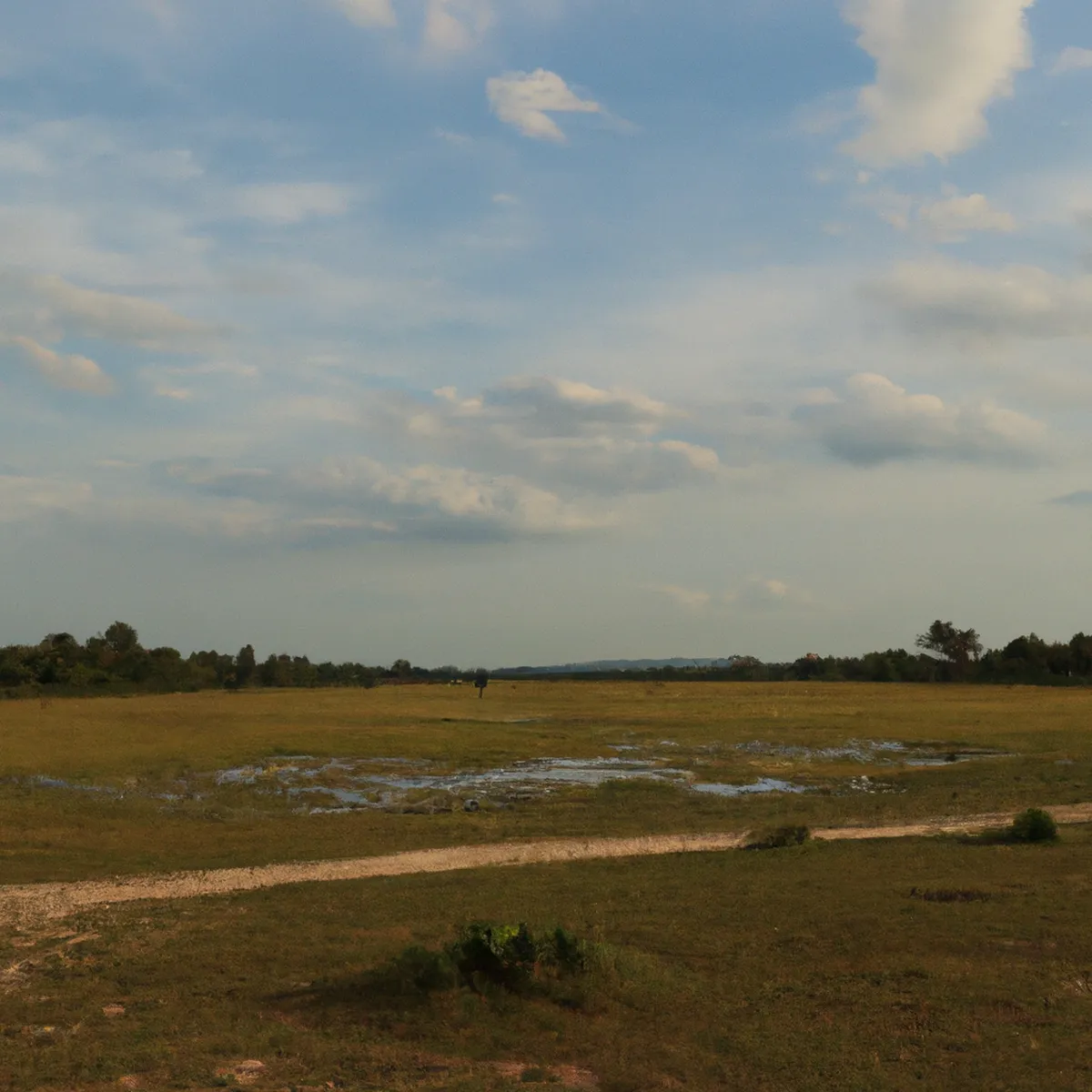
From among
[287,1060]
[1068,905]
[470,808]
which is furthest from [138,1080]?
[470,808]

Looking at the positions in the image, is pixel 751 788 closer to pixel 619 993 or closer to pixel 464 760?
pixel 464 760

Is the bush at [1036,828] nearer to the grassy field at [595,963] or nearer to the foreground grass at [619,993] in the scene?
the grassy field at [595,963]

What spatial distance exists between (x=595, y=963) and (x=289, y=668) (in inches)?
4792

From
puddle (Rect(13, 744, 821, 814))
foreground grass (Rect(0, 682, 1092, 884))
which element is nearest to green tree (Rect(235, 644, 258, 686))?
foreground grass (Rect(0, 682, 1092, 884))

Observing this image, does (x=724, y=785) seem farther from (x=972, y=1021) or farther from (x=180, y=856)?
(x=972, y=1021)

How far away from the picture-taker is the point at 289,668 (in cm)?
12888

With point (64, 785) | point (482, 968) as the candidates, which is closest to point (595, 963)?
point (482, 968)

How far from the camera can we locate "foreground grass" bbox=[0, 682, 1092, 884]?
79.7ft

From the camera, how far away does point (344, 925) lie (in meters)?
14.9

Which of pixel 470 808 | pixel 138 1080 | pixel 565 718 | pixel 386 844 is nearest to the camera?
pixel 138 1080

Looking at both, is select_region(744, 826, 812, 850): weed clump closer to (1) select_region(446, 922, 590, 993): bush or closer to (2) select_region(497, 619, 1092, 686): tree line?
(1) select_region(446, 922, 590, 993): bush

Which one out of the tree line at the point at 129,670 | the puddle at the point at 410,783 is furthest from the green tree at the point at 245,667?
the puddle at the point at 410,783

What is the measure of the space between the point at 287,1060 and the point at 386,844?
14.3 m

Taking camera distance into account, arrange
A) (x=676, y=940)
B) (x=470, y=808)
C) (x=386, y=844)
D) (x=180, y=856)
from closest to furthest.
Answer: (x=676, y=940)
(x=180, y=856)
(x=386, y=844)
(x=470, y=808)
